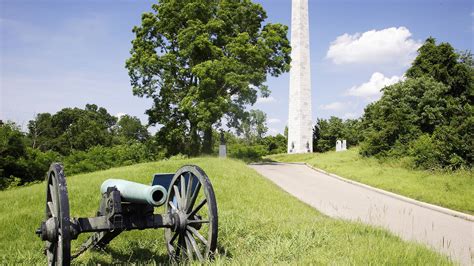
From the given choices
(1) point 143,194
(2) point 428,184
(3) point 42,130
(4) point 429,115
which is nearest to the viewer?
(1) point 143,194

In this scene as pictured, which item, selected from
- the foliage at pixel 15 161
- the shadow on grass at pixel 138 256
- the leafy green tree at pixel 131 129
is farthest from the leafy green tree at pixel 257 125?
the shadow on grass at pixel 138 256

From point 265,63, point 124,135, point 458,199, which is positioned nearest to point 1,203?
point 458,199

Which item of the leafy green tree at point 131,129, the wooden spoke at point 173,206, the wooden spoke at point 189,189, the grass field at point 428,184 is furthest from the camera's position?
the leafy green tree at point 131,129

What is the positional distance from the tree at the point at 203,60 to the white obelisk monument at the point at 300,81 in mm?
11096

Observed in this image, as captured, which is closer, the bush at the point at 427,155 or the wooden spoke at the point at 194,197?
the wooden spoke at the point at 194,197

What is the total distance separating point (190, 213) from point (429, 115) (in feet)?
79.7

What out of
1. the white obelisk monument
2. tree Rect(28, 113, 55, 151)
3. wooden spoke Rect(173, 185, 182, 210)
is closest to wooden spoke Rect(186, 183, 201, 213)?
wooden spoke Rect(173, 185, 182, 210)

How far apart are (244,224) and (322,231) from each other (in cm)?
143

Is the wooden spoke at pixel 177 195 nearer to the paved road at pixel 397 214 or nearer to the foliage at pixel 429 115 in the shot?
the paved road at pixel 397 214

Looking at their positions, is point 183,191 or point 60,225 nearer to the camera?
point 60,225

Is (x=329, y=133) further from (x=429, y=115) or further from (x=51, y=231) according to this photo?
(x=51, y=231)

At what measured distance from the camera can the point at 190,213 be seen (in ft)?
17.1

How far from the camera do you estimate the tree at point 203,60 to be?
26250 mm

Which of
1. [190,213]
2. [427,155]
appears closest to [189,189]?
[190,213]
